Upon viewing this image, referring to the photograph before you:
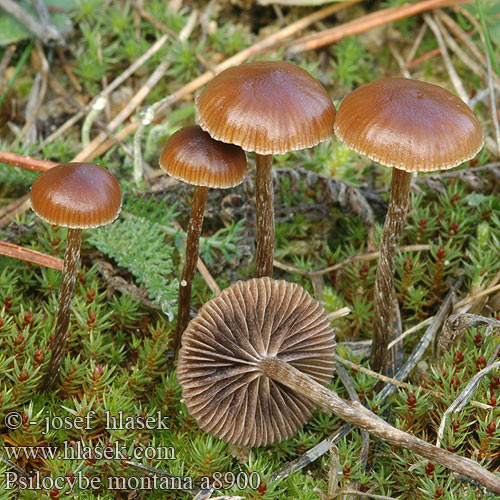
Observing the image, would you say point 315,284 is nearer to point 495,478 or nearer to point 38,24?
point 495,478

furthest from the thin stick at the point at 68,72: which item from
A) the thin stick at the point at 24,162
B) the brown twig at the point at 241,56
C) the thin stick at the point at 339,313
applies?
the thin stick at the point at 339,313

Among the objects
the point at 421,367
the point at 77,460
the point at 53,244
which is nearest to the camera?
the point at 77,460

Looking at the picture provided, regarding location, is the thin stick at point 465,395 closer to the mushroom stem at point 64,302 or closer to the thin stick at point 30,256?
the mushroom stem at point 64,302

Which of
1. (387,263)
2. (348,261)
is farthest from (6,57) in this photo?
(387,263)

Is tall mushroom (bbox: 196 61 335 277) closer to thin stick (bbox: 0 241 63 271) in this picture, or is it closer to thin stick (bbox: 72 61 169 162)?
thin stick (bbox: 0 241 63 271)

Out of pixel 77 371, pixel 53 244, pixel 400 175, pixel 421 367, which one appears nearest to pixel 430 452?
pixel 421 367

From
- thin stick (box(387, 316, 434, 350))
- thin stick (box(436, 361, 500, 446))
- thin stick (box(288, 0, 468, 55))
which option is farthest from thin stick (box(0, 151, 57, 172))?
thin stick (box(436, 361, 500, 446))
